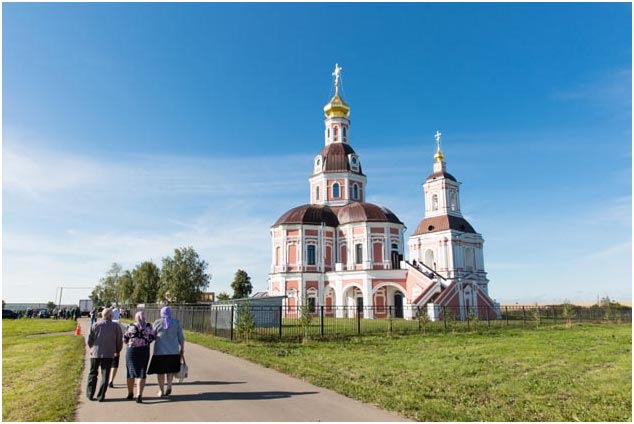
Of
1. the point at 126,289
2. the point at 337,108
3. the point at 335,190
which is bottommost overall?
the point at 126,289

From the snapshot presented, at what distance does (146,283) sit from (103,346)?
4936cm

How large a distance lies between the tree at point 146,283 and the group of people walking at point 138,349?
158 feet

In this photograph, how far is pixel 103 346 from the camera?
8352 millimetres

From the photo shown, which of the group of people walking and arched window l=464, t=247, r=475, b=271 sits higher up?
arched window l=464, t=247, r=475, b=271

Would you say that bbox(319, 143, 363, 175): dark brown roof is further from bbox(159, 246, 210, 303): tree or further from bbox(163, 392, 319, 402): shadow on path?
bbox(163, 392, 319, 402): shadow on path

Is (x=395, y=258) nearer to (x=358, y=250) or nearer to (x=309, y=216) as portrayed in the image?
(x=358, y=250)

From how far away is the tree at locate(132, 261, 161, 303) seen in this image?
54594mm

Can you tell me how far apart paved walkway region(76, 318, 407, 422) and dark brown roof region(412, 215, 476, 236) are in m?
43.5

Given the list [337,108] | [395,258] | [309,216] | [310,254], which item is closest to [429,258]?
[395,258]

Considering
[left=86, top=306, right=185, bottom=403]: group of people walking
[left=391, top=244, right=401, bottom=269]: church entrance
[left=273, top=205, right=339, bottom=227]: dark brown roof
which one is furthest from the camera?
[left=273, top=205, right=339, bottom=227]: dark brown roof

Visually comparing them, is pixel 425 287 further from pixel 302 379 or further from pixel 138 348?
pixel 138 348

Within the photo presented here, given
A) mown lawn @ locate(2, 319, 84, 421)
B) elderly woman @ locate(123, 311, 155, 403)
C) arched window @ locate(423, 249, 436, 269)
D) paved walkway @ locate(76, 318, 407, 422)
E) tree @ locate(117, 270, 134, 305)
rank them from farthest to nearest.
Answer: tree @ locate(117, 270, 134, 305) < arched window @ locate(423, 249, 436, 269) < elderly woman @ locate(123, 311, 155, 403) < mown lawn @ locate(2, 319, 84, 421) < paved walkway @ locate(76, 318, 407, 422)

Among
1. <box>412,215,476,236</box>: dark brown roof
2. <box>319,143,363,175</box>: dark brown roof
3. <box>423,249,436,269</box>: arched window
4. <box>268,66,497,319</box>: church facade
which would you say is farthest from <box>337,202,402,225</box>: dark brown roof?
<box>423,249,436,269</box>: arched window

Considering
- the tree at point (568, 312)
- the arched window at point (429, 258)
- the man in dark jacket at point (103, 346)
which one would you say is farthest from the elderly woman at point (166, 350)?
the arched window at point (429, 258)
